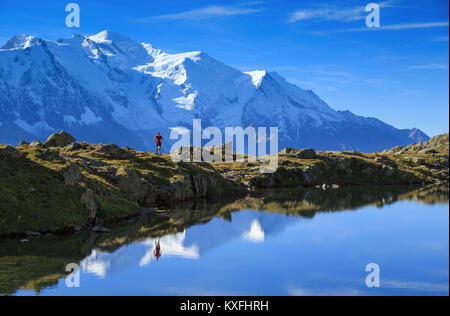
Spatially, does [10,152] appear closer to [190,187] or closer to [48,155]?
[48,155]

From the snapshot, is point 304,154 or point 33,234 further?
point 304,154

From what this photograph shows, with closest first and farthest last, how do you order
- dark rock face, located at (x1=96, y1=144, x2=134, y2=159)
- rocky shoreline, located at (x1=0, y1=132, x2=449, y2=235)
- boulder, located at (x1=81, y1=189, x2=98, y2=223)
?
rocky shoreline, located at (x1=0, y1=132, x2=449, y2=235)
boulder, located at (x1=81, y1=189, x2=98, y2=223)
dark rock face, located at (x1=96, y1=144, x2=134, y2=159)

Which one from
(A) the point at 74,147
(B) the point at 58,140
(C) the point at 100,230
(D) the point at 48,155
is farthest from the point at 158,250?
(B) the point at 58,140

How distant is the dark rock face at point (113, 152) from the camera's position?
91250mm

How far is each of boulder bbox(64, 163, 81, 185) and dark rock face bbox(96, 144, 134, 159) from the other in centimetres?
2930

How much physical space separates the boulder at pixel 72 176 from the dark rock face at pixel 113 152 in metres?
29.3

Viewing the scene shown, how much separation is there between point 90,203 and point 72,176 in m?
4.73

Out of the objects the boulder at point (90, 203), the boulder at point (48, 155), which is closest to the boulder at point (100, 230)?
the boulder at point (90, 203)

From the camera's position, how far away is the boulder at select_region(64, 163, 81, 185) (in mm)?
59094

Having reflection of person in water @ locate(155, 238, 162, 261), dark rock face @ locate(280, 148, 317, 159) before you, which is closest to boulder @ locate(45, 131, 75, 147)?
reflection of person in water @ locate(155, 238, 162, 261)

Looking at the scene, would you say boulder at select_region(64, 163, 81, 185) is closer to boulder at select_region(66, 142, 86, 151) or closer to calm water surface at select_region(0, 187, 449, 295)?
calm water surface at select_region(0, 187, 449, 295)

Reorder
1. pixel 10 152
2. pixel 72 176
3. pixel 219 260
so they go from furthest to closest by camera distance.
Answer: pixel 10 152
pixel 72 176
pixel 219 260

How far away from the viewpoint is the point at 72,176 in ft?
197
